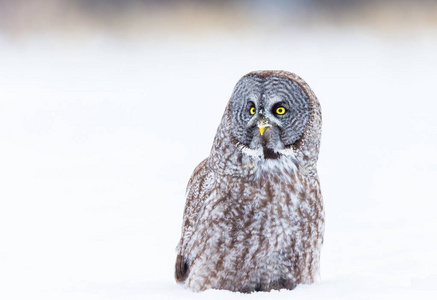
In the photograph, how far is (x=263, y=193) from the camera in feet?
7.95

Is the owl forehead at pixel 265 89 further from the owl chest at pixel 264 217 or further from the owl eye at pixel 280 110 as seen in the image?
the owl chest at pixel 264 217

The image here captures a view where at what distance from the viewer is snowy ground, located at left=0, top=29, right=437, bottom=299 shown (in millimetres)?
2830

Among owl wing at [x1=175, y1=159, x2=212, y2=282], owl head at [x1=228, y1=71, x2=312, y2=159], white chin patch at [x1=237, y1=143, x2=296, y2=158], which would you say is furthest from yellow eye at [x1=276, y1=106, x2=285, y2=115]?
owl wing at [x1=175, y1=159, x2=212, y2=282]

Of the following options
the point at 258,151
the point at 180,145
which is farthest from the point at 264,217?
the point at 180,145

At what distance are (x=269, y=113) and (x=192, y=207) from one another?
1.50ft

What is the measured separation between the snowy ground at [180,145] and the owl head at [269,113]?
1.52ft

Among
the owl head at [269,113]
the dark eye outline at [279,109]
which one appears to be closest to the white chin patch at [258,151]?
the owl head at [269,113]

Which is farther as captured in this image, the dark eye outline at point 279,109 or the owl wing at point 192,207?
the owl wing at point 192,207

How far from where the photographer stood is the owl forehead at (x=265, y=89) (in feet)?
7.75

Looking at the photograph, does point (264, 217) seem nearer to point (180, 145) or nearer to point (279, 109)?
point (279, 109)

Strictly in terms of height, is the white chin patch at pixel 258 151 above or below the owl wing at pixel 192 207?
above

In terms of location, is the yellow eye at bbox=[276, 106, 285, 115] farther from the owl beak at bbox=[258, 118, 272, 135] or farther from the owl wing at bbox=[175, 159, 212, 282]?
the owl wing at bbox=[175, 159, 212, 282]

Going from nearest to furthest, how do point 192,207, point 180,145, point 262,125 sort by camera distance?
point 262,125 < point 192,207 < point 180,145

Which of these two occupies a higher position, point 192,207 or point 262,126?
point 262,126
